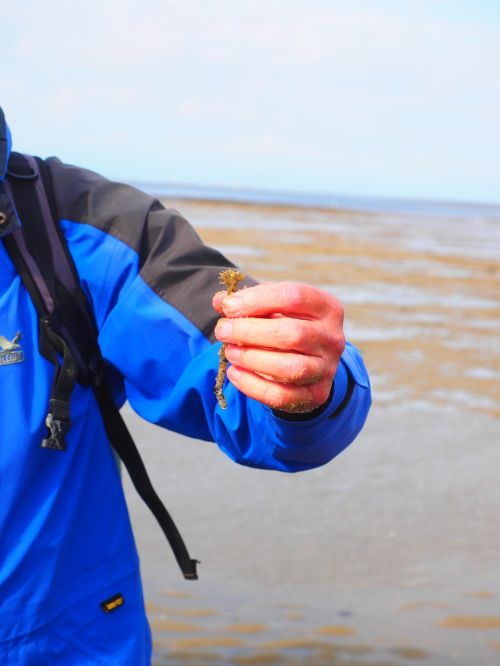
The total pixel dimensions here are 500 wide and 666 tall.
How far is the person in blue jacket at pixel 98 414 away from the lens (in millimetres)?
1756

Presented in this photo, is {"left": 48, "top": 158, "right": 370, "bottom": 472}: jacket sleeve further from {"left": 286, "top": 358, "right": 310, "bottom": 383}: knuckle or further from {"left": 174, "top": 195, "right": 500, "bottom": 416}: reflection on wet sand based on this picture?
{"left": 174, "top": 195, "right": 500, "bottom": 416}: reflection on wet sand

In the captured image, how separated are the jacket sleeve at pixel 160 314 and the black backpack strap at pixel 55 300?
0.03 m

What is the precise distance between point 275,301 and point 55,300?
0.71 m

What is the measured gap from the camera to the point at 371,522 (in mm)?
5805

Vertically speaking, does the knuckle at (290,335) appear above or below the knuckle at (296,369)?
above

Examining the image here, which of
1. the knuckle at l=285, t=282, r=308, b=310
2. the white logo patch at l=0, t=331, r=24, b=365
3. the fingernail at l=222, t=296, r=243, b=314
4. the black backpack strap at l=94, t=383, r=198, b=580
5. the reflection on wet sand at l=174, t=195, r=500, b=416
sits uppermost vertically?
the knuckle at l=285, t=282, r=308, b=310

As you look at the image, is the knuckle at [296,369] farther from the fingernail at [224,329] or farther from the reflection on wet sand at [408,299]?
the reflection on wet sand at [408,299]

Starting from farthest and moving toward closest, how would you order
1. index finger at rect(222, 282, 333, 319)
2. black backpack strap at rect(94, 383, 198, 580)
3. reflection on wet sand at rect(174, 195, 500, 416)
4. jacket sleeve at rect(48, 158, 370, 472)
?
reflection on wet sand at rect(174, 195, 500, 416) → black backpack strap at rect(94, 383, 198, 580) → jacket sleeve at rect(48, 158, 370, 472) → index finger at rect(222, 282, 333, 319)

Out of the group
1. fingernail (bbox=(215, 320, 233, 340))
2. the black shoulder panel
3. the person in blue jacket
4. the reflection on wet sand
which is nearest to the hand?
fingernail (bbox=(215, 320, 233, 340))

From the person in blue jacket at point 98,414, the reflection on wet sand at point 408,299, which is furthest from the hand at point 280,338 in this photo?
the reflection on wet sand at point 408,299

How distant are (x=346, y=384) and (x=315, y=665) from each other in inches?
119

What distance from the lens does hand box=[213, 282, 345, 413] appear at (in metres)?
1.34

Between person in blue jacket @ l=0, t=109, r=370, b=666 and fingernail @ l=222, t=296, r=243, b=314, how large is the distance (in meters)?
0.33

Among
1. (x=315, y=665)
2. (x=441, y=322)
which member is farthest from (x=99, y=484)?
(x=441, y=322)
